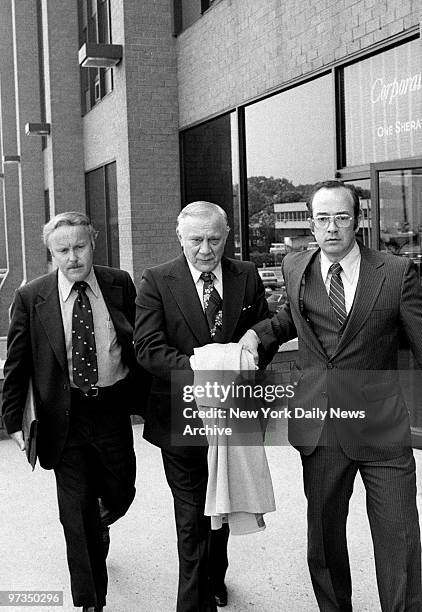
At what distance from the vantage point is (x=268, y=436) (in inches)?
284

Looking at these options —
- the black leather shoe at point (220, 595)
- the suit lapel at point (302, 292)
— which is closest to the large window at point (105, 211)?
the black leather shoe at point (220, 595)

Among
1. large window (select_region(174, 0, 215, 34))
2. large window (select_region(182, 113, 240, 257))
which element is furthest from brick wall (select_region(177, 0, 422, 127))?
large window (select_region(182, 113, 240, 257))

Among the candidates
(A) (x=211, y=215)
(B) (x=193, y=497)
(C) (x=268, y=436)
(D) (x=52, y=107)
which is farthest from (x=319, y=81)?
(D) (x=52, y=107)

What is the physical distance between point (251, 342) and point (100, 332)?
0.80 m

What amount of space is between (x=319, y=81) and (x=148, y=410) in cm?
538

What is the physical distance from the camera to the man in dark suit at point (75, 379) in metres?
3.58

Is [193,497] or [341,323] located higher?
[341,323]

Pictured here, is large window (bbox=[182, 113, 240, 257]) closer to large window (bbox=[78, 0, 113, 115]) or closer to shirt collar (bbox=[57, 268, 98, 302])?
large window (bbox=[78, 0, 113, 115])

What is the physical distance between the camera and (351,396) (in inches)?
122

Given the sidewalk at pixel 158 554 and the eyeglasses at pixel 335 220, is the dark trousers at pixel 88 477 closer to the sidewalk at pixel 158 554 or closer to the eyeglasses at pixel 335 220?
the sidewalk at pixel 158 554

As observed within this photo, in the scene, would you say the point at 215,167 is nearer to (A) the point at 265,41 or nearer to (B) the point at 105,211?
(A) the point at 265,41

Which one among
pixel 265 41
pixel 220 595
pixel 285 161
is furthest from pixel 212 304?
pixel 265 41

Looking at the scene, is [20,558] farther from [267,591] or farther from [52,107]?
[52,107]

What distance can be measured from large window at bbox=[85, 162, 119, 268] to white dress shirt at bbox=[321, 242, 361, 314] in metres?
11.2
